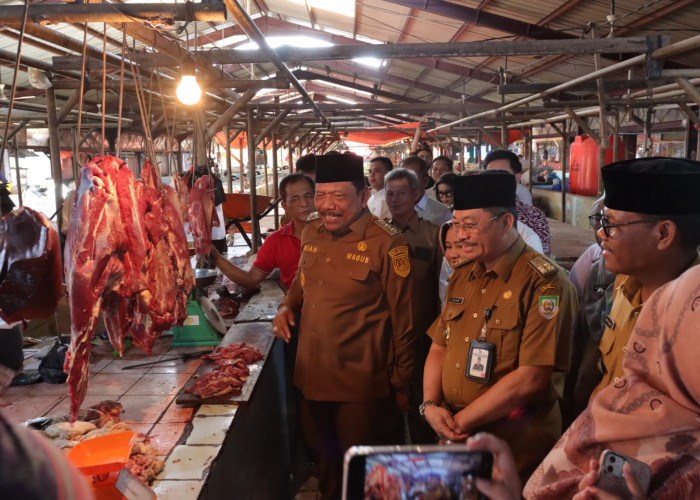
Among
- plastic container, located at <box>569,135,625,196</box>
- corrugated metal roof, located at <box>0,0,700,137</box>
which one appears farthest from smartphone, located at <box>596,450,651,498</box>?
plastic container, located at <box>569,135,625,196</box>

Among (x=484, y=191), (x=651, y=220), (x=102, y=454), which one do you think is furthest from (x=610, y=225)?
(x=102, y=454)

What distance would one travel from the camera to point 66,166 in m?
18.2

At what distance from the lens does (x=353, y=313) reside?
335cm

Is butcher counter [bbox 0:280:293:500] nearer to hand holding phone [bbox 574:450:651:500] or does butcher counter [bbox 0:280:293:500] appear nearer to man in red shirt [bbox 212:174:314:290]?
man in red shirt [bbox 212:174:314:290]

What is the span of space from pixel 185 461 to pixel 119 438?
70cm

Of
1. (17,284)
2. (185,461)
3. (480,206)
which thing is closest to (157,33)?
(17,284)

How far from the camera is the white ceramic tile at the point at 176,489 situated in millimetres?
2441

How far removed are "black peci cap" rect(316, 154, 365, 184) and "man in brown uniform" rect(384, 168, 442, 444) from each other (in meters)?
0.84

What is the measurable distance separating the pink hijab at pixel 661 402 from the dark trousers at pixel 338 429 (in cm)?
226

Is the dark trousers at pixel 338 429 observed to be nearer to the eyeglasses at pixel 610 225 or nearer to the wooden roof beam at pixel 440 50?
the eyeglasses at pixel 610 225

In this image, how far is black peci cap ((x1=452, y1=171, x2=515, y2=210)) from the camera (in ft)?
8.50

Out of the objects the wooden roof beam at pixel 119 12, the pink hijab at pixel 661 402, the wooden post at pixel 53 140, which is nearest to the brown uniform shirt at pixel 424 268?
the wooden roof beam at pixel 119 12

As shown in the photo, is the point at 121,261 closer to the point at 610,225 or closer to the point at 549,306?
the point at 549,306

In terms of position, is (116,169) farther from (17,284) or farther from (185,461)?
(185,461)
